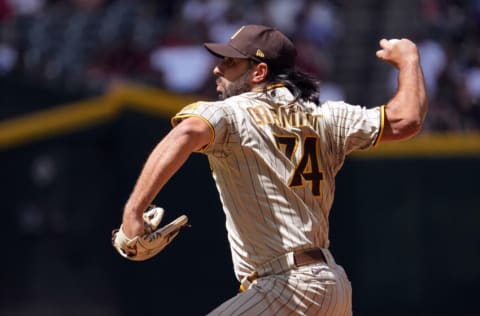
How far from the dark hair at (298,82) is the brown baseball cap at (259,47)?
0.16ft

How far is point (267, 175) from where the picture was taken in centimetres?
405

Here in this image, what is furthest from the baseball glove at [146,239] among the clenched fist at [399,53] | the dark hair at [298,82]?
the clenched fist at [399,53]

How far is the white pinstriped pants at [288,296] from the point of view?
13.1ft

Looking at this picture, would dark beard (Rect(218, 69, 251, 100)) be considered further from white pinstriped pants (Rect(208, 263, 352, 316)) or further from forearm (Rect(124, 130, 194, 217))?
white pinstriped pants (Rect(208, 263, 352, 316))

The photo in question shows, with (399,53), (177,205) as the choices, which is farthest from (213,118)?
(177,205)

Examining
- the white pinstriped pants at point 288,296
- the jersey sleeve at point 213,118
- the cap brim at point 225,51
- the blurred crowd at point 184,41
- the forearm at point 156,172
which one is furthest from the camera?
the blurred crowd at point 184,41

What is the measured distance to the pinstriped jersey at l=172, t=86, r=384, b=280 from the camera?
403cm

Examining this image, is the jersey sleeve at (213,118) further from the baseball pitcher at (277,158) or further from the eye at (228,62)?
the eye at (228,62)

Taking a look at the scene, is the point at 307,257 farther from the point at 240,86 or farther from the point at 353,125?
the point at 240,86

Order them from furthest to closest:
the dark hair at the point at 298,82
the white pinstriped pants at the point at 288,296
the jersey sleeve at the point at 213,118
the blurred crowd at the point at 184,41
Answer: the blurred crowd at the point at 184,41, the dark hair at the point at 298,82, the white pinstriped pants at the point at 288,296, the jersey sleeve at the point at 213,118

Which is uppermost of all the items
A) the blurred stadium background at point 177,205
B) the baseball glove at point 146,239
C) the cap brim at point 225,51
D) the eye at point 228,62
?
the cap brim at point 225,51

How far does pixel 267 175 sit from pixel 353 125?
47cm

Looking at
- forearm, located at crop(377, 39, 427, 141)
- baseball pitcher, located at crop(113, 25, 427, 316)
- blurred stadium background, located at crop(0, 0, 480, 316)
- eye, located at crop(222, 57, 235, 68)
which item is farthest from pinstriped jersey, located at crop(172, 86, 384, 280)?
blurred stadium background, located at crop(0, 0, 480, 316)

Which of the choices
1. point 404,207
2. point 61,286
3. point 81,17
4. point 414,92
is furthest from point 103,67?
point 414,92
